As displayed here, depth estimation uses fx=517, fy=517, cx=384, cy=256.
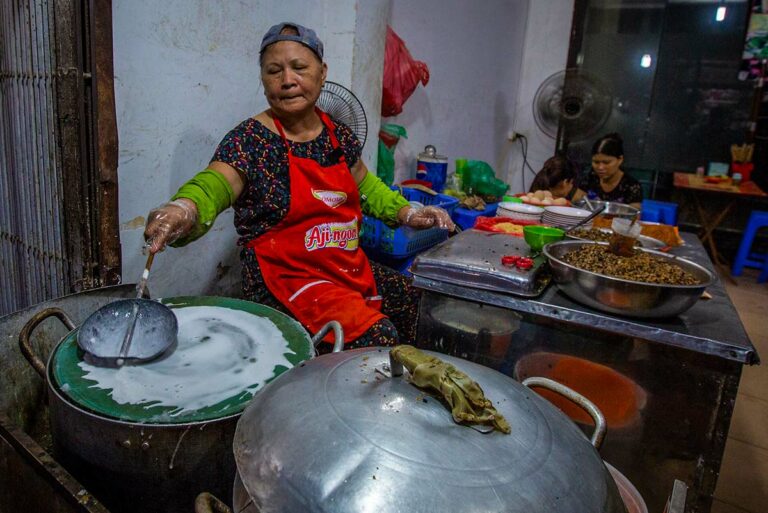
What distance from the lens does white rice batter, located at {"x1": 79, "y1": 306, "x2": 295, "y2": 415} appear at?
1.21 metres

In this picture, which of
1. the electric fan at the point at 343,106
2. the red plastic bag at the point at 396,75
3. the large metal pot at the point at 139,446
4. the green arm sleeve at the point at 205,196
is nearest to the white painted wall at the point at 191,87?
the electric fan at the point at 343,106

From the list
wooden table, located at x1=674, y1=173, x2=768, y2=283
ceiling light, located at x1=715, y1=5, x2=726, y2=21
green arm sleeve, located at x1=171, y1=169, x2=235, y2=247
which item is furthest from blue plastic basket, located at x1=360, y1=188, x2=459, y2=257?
ceiling light, located at x1=715, y1=5, x2=726, y2=21

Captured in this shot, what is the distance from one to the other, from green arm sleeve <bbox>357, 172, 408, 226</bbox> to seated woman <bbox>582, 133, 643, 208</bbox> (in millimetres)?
2571

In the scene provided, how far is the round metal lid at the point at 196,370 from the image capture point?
1.15 metres

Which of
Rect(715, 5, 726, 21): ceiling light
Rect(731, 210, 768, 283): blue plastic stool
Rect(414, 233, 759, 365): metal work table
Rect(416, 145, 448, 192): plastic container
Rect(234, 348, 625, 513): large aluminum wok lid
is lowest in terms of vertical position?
Rect(731, 210, 768, 283): blue plastic stool

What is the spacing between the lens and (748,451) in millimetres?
2670

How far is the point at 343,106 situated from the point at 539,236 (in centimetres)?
150

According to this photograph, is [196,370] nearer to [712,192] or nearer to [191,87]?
[191,87]

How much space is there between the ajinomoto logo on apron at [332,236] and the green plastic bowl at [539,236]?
77 centimetres

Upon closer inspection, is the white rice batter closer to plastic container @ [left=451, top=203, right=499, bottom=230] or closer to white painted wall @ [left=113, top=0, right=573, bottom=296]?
white painted wall @ [left=113, top=0, right=573, bottom=296]

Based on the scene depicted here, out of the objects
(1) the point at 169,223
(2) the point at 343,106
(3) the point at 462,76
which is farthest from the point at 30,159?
(3) the point at 462,76

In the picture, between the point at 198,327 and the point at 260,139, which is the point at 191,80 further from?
the point at 198,327

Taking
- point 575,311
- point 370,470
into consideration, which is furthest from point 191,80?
point 370,470

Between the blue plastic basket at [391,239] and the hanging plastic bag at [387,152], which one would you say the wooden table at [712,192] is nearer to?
the hanging plastic bag at [387,152]
